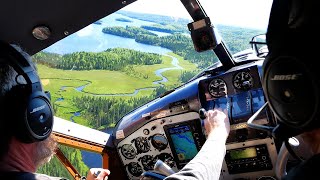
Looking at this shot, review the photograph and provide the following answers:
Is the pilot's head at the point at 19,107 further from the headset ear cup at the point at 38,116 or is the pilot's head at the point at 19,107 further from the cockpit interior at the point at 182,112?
the cockpit interior at the point at 182,112

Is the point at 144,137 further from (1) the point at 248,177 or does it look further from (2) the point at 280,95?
(2) the point at 280,95

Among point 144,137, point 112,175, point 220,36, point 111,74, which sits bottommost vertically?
point 112,175

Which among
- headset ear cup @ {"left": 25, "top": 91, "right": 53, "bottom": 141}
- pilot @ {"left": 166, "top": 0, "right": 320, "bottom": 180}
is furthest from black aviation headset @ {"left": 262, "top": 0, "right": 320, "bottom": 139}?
headset ear cup @ {"left": 25, "top": 91, "right": 53, "bottom": 141}

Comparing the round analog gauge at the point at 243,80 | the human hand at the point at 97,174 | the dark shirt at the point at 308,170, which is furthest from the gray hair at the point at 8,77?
the round analog gauge at the point at 243,80

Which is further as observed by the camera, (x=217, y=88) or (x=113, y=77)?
(x=113, y=77)

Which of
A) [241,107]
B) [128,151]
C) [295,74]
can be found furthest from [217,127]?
[128,151]

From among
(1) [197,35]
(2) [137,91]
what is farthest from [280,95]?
(2) [137,91]

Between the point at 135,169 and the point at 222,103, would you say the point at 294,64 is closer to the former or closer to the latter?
the point at 222,103
